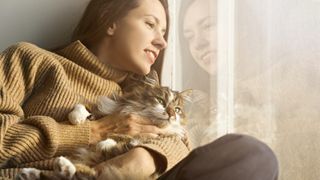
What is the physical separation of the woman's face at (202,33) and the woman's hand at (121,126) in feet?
1.58

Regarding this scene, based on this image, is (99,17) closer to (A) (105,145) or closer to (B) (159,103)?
(B) (159,103)

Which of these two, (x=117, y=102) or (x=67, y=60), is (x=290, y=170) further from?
(x=67, y=60)

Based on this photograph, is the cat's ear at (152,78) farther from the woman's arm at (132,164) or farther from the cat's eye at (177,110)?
the woman's arm at (132,164)

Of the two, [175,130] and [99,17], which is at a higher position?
[99,17]

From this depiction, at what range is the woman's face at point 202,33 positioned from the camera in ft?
5.82

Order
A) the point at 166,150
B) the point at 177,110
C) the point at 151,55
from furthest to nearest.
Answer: the point at 151,55 < the point at 177,110 < the point at 166,150

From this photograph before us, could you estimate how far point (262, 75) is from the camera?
5.62 ft

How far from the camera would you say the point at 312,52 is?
161cm

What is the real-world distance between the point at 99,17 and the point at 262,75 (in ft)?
2.06

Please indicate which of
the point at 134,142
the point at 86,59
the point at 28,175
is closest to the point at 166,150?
the point at 134,142

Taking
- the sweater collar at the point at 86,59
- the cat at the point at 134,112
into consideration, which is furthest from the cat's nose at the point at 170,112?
the sweater collar at the point at 86,59

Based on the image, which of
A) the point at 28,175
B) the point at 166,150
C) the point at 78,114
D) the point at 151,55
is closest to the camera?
the point at 28,175

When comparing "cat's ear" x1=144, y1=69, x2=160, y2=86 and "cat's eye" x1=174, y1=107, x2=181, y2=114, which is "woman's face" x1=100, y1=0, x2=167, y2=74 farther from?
"cat's eye" x1=174, y1=107, x2=181, y2=114

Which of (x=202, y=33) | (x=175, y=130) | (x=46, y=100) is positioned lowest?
(x=175, y=130)
